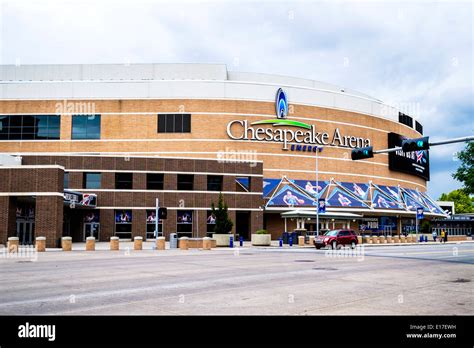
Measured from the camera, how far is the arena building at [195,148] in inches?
1950

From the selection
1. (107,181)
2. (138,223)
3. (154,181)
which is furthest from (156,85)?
(138,223)

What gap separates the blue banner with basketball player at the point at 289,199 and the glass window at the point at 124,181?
15891mm

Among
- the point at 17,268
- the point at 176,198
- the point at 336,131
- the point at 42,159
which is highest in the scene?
the point at 336,131

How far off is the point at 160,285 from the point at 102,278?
2730 mm

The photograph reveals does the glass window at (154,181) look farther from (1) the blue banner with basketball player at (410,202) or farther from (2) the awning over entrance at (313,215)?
(1) the blue banner with basketball player at (410,202)

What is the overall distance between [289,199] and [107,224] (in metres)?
20.9

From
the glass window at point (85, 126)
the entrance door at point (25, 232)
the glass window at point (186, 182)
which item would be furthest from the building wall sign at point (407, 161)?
the entrance door at point (25, 232)

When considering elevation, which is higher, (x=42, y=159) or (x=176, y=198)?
(x=42, y=159)

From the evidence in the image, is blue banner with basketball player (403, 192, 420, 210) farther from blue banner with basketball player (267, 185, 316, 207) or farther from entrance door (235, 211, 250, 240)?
entrance door (235, 211, 250, 240)

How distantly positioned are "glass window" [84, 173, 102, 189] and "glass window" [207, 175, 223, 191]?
11419mm

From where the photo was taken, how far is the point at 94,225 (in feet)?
162
